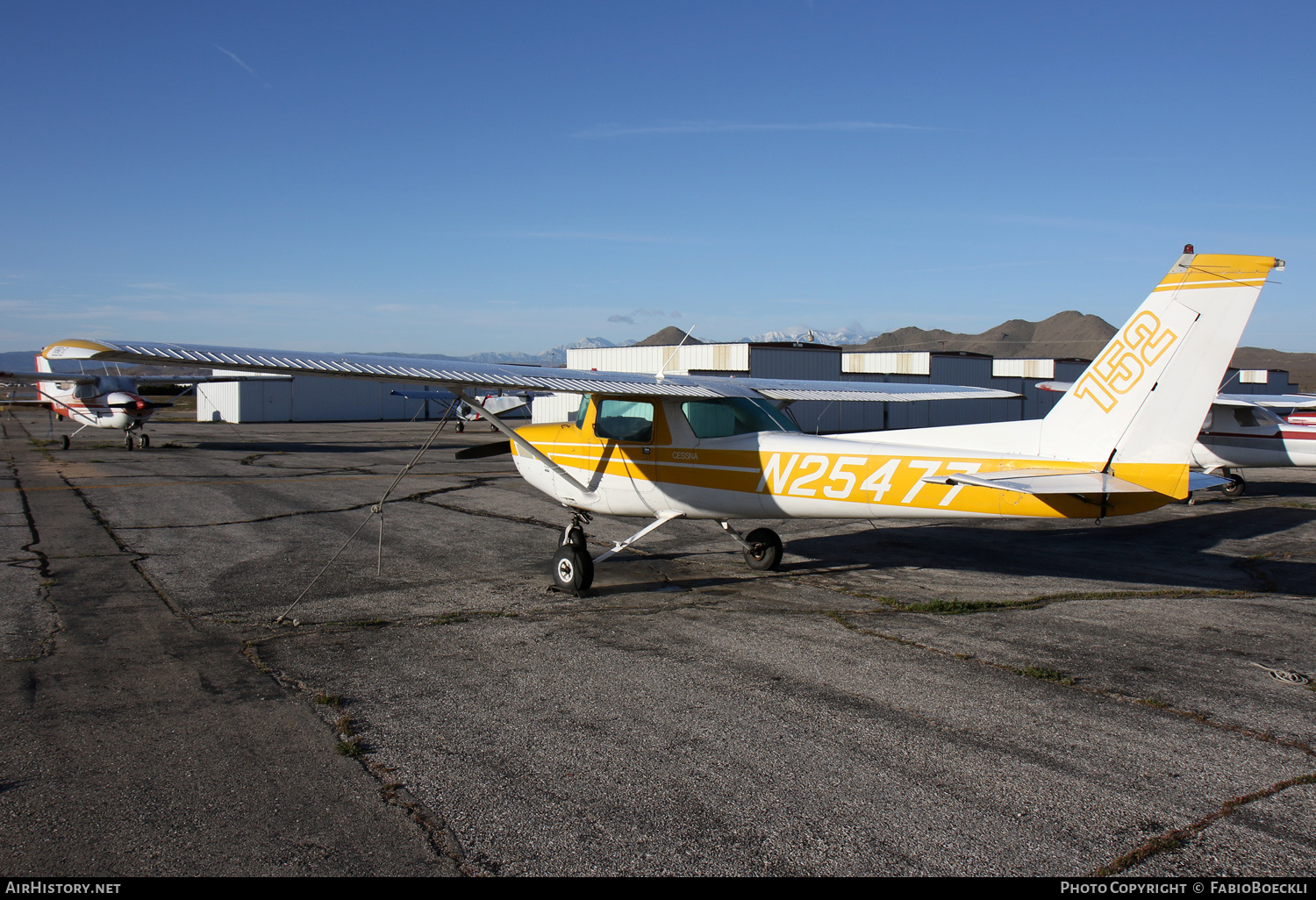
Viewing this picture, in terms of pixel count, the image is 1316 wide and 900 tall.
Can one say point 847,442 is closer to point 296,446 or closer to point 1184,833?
point 1184,833

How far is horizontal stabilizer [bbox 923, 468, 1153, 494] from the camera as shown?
6.90 m

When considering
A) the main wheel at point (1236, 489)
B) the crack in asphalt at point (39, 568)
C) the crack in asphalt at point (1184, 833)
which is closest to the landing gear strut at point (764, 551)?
the crack in asphalt at point (1184, 833)

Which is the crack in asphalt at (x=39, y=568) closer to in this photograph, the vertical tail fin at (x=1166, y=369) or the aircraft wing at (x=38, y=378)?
the aircraft wing at (x=38, y=378)

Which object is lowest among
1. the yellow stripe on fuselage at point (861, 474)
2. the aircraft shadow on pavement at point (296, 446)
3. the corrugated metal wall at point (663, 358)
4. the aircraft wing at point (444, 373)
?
the aircraft shadow on pavement at point (296, 446)

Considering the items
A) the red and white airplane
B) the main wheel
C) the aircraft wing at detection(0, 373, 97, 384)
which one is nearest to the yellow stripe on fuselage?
the red and white airplane

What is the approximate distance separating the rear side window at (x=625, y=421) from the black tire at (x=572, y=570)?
1.43 metres

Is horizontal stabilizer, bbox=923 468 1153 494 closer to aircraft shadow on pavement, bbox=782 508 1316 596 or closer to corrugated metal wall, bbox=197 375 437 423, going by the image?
aircraft shadow on pavement, bbox=782 508 1316 596

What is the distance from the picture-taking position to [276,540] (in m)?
11.4

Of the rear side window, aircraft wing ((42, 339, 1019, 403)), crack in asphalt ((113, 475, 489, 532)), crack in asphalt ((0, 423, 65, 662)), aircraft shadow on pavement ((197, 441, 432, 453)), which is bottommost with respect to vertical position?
crack in asphalt ((0, 423, 65, 662))

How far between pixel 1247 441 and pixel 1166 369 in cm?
1390

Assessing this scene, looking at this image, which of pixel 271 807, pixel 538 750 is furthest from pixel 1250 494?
pixel 271 807

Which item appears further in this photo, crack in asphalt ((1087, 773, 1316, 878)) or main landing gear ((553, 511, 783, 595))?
main landing gear ((553, 511, 783, 595))

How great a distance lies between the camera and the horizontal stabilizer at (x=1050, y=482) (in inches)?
272
